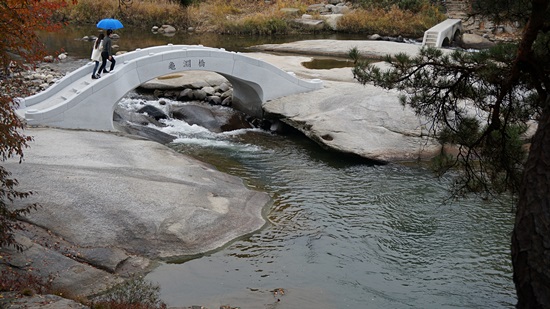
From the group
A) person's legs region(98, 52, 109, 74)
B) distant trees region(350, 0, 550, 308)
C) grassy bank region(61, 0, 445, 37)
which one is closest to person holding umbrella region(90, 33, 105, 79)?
person's legs region(98, 52, 109, 74)

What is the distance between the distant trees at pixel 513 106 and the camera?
22.0ft

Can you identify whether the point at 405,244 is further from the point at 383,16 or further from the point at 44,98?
the point at 383,16

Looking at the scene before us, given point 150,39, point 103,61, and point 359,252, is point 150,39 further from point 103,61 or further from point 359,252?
point 359,252

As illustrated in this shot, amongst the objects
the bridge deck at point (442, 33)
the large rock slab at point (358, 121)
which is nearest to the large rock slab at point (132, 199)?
the large rock slab at point (358, 121)

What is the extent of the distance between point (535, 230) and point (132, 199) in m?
8.14

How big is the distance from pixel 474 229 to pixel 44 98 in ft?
40.9

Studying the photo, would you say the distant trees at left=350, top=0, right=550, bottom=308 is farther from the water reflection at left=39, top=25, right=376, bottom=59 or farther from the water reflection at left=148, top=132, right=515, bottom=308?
the water reflection at left=39, top=25, right=376, bottom=59

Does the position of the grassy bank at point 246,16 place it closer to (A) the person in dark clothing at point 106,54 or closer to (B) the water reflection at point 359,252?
(A) the person in dark clothing at point 106,54

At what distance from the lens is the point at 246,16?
43.9 m

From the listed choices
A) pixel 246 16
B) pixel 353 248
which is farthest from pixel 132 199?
pixel 246 16

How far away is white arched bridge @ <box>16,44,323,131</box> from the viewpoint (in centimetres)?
1728

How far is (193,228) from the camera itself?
12.3 metres

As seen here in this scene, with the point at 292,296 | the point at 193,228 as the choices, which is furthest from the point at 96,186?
the point at 292,296

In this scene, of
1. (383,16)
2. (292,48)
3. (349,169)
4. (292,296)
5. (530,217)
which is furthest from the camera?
(383,16)
